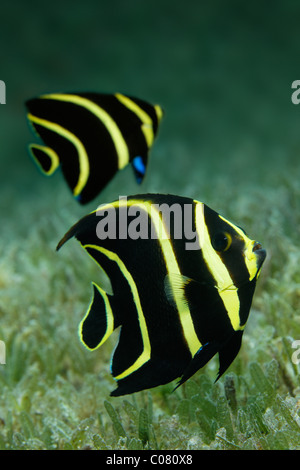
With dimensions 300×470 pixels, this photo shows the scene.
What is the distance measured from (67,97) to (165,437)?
1.71m

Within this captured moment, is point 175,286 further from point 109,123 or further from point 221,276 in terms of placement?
point 109,123

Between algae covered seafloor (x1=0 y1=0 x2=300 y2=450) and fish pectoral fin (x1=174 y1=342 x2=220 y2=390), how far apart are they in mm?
487

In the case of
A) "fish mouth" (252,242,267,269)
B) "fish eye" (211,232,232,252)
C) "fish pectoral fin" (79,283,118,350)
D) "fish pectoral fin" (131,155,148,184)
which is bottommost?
"fish pectoral fin" (79,283,118,350)

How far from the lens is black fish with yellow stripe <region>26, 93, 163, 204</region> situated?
2184 mm

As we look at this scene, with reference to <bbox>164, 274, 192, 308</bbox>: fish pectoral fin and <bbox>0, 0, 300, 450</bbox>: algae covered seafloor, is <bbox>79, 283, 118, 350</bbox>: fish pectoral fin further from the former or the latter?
<bbox>0, 0, 300, 450</bbox>: algae covered seafloor

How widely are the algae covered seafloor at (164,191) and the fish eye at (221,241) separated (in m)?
0.76

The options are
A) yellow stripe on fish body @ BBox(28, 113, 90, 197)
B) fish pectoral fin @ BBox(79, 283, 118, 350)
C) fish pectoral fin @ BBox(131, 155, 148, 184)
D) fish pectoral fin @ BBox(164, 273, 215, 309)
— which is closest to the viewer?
fish pectoral fin @ BBox(164, 273, 215, 309)

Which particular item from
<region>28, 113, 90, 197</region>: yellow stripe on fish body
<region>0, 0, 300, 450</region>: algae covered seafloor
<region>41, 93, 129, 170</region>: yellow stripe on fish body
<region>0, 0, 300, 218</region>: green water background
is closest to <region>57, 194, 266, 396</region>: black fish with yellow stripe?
<region>0, 0, 300, 450</region>: algae covered seafloor

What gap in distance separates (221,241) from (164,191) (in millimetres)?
4599

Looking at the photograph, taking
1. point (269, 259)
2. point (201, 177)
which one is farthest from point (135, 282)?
point (201, 177)

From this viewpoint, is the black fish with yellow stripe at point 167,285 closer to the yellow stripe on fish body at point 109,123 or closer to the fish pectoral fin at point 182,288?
the fish pectoral fin at point 182,288

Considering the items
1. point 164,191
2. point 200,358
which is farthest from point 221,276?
point 164,191

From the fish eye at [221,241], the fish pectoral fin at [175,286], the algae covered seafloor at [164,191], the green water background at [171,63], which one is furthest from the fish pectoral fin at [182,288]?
the green water background at [171,63]

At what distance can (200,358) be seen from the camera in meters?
1.27
